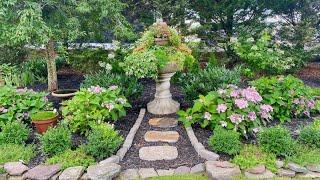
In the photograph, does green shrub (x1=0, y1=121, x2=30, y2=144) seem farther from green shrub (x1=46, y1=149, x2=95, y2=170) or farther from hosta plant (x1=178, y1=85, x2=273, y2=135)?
hosta plant (x1=178, y1=85, x2=273, y2=135)

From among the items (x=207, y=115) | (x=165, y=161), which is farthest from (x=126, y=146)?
(x=207, y=115)

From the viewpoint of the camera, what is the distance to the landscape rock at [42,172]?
3667mm

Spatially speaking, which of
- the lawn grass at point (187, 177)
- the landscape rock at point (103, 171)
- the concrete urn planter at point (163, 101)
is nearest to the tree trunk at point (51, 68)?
the concrete urn planter at point (163, 101)

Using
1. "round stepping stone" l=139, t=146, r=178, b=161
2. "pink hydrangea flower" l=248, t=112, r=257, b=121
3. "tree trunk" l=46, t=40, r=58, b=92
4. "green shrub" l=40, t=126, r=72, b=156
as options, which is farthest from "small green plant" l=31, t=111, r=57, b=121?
"pink hydrangea flower" l=248, t=112, r=257, b=121

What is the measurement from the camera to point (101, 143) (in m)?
3.89

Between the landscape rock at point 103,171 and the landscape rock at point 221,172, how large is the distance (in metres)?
0.95

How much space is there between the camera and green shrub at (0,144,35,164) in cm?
402

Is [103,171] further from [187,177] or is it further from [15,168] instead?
[15,168]

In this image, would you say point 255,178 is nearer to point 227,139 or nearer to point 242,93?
point 227,139

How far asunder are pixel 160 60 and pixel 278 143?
201cm

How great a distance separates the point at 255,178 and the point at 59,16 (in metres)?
3.98

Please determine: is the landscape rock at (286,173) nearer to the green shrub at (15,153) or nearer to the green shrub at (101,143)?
the green shrub at (101,143)

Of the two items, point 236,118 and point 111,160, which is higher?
point 236,118

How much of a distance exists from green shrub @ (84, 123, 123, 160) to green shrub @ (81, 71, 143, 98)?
4.79ft
